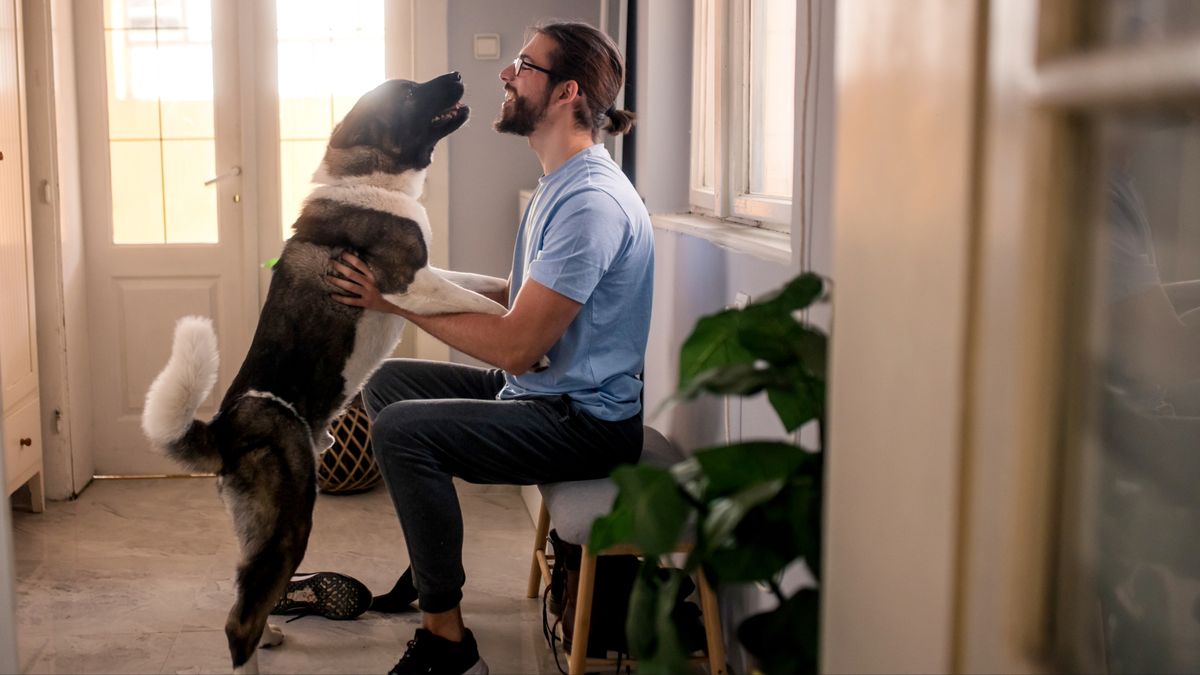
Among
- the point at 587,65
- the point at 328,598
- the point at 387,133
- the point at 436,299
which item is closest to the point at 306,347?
the point at 436,299

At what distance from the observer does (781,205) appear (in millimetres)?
2209

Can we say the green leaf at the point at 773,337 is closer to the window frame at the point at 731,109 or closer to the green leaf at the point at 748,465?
the green leaf at the point at 748,465

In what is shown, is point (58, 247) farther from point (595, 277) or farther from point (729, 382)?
point (729, 382)

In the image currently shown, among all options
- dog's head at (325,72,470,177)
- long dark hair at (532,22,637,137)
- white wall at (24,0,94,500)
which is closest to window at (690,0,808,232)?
long dark hair at (532,22,637,137)

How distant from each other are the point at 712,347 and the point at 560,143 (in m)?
1.54

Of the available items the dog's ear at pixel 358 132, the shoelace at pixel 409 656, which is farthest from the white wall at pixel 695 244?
the dog's ear at pixel 358 132

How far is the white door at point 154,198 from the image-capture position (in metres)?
3.76

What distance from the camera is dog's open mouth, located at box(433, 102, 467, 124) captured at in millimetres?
2447

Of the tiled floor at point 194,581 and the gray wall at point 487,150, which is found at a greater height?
the gray wall at point 487,150

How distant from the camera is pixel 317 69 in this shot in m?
3.88

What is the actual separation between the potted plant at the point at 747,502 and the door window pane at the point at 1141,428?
0.74 feet

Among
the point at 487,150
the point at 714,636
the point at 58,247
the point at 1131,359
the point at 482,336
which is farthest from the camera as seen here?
the point at 487,150

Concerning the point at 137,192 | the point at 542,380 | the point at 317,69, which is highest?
the point at 317,69

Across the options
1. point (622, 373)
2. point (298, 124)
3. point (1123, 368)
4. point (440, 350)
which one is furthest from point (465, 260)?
point (1123, 368)
